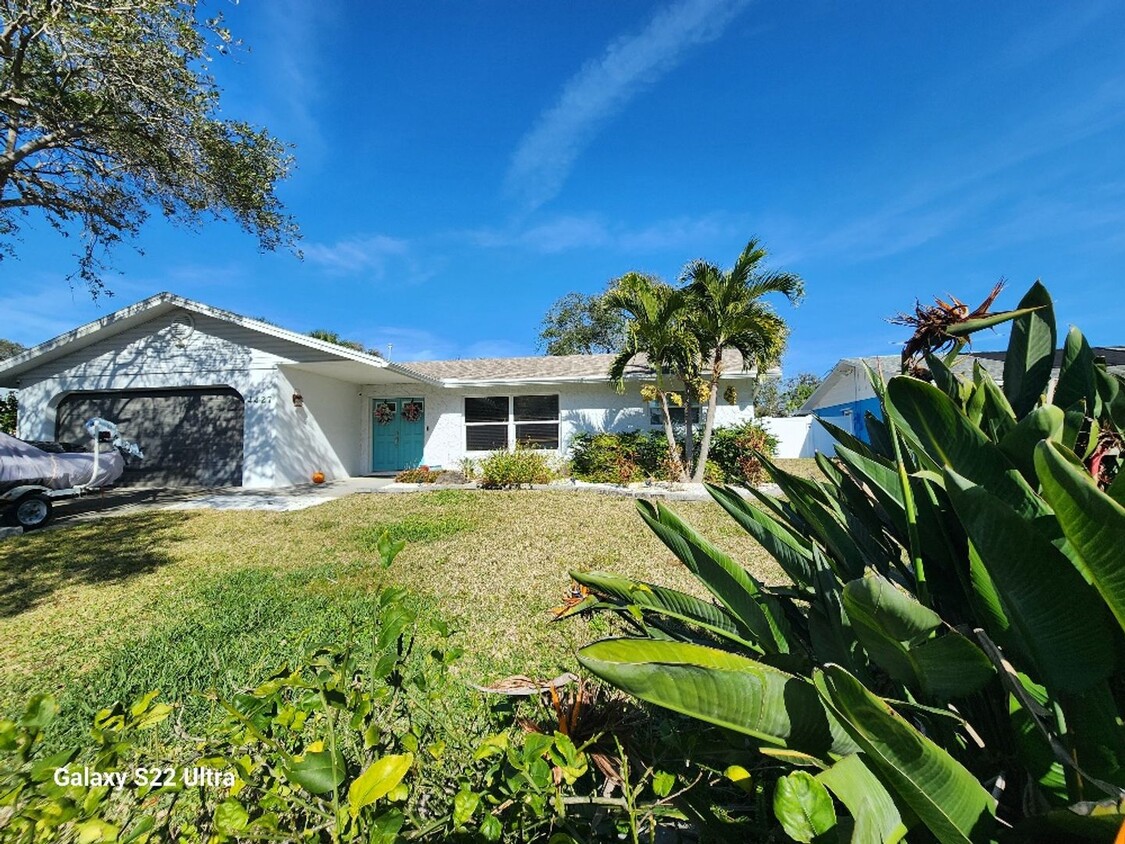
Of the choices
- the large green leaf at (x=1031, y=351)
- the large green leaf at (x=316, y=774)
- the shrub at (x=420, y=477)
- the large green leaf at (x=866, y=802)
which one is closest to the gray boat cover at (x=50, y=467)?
the shrub at (x=420, y=477)

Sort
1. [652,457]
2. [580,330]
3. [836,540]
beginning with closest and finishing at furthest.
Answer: [836,540] < [652,457] < [580,330]

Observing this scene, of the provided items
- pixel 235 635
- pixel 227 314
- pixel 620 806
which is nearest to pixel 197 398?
pixel 227 314

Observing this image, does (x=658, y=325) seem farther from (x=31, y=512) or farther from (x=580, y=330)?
(x=580, y=330)

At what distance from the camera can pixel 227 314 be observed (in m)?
11.7

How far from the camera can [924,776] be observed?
0.63 metres

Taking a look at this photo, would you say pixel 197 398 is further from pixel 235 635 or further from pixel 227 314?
pixel 235 635

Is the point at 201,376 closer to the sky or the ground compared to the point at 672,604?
closer to the sky

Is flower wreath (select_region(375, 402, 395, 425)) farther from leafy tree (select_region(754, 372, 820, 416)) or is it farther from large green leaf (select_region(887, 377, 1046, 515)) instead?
leafy tree (select_region(754, 372, 820, 416))

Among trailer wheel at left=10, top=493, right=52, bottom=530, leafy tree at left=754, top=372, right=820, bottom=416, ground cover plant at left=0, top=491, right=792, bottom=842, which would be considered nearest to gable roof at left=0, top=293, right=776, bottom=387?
ground cover plant at left=0, top=491, right=792, bottom=842

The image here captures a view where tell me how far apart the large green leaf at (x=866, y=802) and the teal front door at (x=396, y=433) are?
1548 centimetres

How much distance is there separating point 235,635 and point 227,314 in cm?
1065

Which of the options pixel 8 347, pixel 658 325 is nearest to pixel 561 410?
pixel 658 325

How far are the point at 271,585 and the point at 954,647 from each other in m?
5.41

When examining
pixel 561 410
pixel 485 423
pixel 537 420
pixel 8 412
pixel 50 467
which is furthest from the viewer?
pixel 485 423
